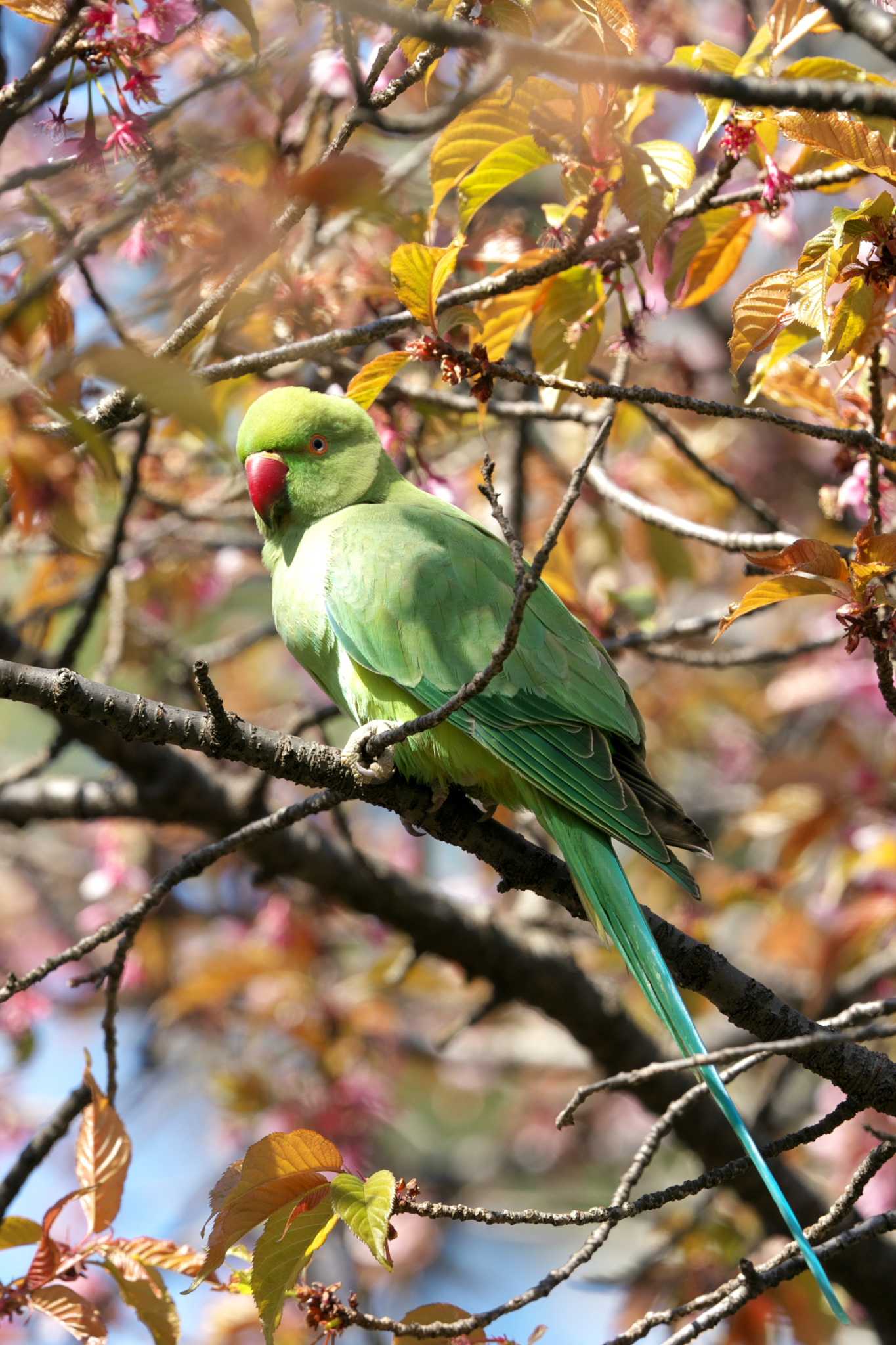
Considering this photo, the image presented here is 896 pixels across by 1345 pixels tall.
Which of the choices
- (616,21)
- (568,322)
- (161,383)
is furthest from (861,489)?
A: (161,383)

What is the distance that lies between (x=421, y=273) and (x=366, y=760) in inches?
32.6

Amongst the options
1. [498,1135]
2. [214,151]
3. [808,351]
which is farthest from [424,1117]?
[214,151]

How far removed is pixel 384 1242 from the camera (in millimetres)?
1679

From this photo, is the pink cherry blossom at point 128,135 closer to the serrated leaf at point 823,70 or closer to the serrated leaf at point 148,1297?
the serrated leaf at point 823,70

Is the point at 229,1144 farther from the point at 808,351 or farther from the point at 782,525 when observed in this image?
the point at 808,351

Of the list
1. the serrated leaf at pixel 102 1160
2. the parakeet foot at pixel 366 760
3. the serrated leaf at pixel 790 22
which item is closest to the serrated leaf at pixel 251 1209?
the serrated leaf at pixel 102 1160

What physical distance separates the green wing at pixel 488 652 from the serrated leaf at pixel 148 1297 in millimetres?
1125

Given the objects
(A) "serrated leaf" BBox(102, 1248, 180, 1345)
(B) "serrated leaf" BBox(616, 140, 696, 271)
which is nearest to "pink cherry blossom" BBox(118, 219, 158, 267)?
(B) "serrated leaf" BBox(616, 140, 696, 271)

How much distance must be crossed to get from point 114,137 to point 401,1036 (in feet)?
12.7

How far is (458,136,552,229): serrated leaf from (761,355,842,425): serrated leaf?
68cm

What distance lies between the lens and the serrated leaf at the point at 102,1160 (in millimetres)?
2145

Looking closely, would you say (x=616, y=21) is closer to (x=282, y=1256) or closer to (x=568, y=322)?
(x=568, y=322)

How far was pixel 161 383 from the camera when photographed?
1213 millimetres

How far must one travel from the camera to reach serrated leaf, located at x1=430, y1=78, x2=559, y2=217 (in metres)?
2.20
